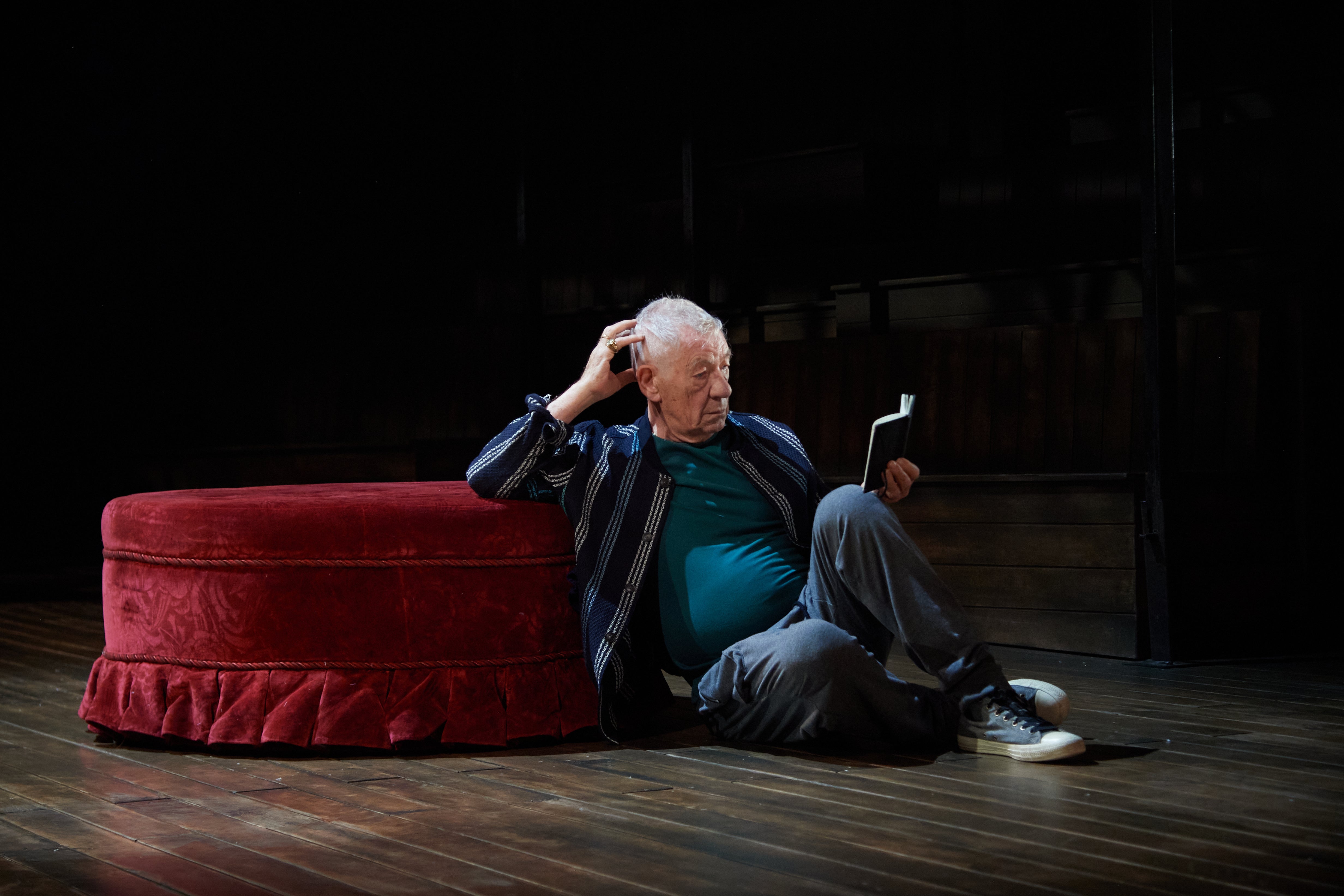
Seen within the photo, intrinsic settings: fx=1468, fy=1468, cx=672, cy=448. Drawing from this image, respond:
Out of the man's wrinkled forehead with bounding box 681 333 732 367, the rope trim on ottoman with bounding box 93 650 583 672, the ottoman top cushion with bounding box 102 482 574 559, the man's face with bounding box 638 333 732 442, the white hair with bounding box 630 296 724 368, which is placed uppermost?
the white hair with bounding box 630 296 724 368

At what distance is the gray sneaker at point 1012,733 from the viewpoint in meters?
2.71

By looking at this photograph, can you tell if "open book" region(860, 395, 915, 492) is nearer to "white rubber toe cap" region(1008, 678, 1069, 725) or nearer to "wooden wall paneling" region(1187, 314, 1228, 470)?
"white rubber toe cap" region(1008, 678, 1069, 725)

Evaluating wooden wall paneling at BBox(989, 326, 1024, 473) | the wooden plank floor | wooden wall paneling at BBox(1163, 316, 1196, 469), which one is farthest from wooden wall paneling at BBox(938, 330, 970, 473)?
the wooden plank floor

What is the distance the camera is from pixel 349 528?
298 cm

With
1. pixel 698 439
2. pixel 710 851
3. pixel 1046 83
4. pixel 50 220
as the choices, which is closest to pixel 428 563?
pixel 698 439

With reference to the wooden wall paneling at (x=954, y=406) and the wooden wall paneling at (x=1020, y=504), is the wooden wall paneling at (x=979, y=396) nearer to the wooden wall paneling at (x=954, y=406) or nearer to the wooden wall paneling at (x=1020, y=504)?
the wooden wall paneling at (x=954, y=406)

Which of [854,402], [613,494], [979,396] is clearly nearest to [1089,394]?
[979,396]

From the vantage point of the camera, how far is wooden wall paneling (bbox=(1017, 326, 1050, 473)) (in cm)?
511

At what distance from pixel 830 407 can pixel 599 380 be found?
273cm

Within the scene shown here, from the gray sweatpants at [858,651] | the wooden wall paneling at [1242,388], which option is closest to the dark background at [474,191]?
the wooden wall paneling at [1242,388]

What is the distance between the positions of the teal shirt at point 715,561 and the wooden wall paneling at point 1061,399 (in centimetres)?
220

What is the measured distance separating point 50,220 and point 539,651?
6.60 metres

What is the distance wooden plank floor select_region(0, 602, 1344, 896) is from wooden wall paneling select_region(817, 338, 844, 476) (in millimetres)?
2402

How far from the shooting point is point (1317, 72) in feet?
20.7
